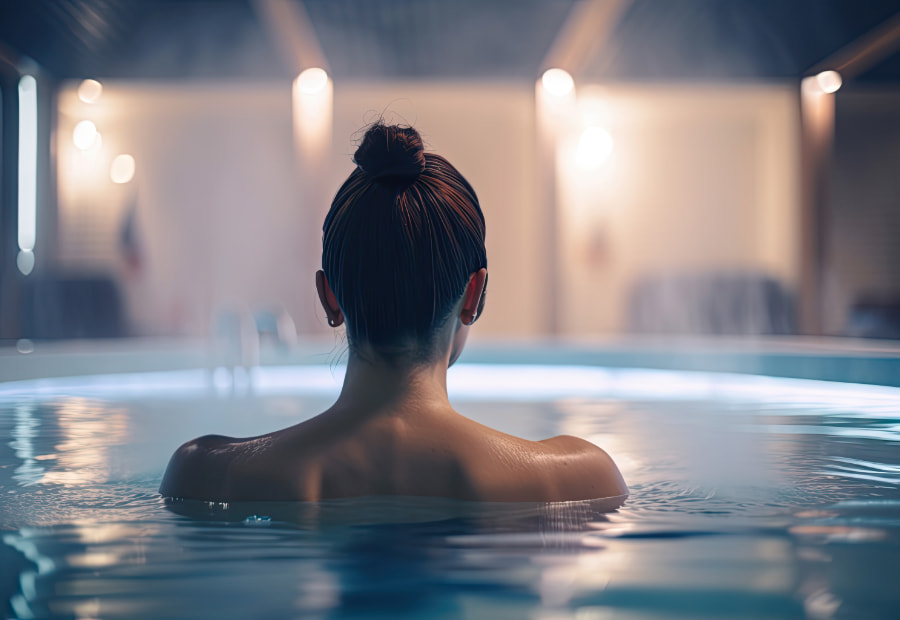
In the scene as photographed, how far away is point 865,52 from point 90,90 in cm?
904

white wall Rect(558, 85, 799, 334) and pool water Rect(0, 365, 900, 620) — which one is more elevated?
white wall Rect(558, 85, 799, 334)

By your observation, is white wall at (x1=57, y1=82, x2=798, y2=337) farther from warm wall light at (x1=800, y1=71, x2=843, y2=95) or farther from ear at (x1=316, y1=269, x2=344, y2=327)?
ear at (x1=316, y1=269, x2=344, y2=327)

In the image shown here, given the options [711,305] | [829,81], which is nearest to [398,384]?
[711,305]

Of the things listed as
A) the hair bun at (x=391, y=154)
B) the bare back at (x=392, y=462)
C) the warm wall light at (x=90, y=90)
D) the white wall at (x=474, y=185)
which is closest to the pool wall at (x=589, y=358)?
the white wall at (x=474, y=185)

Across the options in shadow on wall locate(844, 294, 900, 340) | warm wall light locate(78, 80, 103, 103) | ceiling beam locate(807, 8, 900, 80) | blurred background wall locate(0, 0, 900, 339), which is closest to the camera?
ceiling beam locate(807, 8, 900, 80)

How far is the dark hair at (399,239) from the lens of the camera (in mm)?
1224

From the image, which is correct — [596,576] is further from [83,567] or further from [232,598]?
[83,567]

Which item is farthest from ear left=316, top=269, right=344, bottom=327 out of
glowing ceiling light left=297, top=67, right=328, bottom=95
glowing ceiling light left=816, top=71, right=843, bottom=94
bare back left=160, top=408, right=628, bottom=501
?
glowing ceiling light left=816, top=71, right=843, bottom=94

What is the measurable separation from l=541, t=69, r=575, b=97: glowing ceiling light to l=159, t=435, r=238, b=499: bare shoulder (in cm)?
1005

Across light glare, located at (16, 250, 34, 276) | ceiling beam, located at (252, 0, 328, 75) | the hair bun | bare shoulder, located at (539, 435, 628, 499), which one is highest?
ceiling beam, located at (252, 0, 328, 75)

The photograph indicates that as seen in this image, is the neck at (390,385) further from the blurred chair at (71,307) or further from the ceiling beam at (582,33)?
the blurred chair at (71,307)

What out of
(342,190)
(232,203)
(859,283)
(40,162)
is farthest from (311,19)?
(342,190)

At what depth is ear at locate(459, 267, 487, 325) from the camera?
4.26 feet

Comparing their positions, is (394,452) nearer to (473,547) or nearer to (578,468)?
(473,547)
